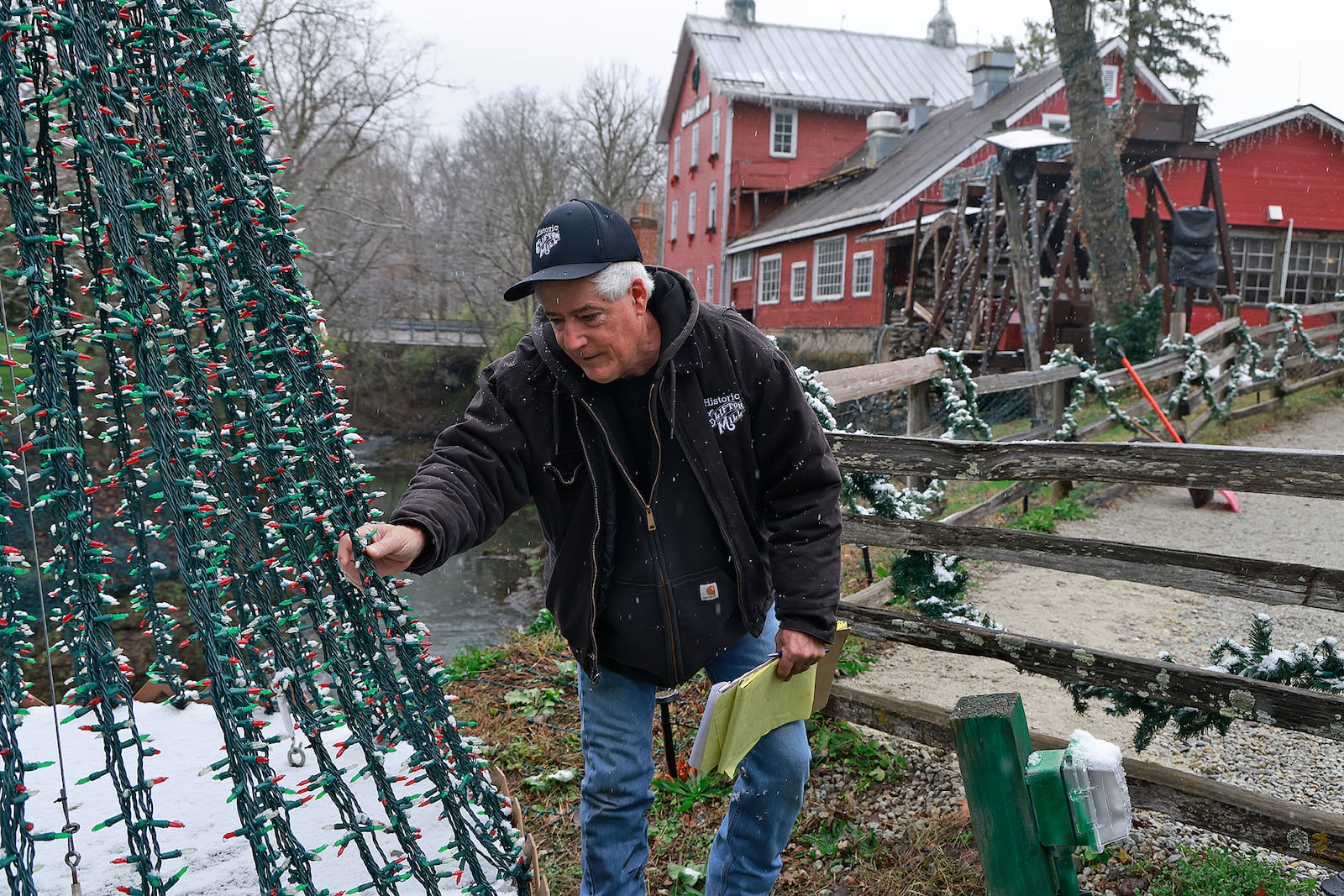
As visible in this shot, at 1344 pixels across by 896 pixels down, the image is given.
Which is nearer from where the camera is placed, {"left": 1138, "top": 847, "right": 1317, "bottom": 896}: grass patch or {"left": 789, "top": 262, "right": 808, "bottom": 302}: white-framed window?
{"left": 1138, "top": 847, "right": 1317, "bottom": 896}: grass patch

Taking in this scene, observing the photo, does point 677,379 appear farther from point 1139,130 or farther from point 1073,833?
point 1139,130

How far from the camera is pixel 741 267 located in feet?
98.0

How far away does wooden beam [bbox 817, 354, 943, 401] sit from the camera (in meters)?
5.21

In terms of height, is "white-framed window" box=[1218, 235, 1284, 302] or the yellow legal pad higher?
"white-framed window" box=[1218, 235, 1284, 302]

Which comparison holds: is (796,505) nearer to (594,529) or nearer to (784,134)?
(594,529)

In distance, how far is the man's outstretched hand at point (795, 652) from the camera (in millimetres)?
2479

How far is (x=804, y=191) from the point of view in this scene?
29156mm

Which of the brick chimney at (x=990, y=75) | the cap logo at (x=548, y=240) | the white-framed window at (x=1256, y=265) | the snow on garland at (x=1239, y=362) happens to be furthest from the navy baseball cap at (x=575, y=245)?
the brick chimney at (x=990, y=75)

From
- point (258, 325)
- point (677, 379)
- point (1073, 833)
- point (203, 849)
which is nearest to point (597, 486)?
point (677, 379)

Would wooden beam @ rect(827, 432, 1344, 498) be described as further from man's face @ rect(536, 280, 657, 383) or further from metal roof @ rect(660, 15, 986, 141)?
metal roof @ rect(660, 15, 986, 141)

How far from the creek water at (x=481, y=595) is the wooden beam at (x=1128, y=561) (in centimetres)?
705

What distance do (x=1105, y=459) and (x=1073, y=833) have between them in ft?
7.94

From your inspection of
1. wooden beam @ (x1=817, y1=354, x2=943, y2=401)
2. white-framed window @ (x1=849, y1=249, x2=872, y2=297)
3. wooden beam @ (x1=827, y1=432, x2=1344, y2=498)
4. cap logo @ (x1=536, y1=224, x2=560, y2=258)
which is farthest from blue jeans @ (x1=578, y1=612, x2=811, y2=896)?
white-framed window @ (x1=849, y1=249, x2=872, y2=297)

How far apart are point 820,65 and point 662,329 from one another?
31.2 m
